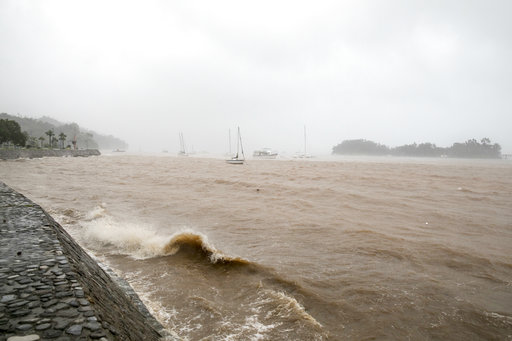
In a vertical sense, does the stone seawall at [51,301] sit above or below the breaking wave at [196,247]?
above

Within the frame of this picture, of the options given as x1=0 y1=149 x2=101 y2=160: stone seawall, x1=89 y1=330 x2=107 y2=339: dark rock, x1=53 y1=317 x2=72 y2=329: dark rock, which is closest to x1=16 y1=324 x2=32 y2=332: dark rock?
x1=53 y1=317 x2=72 y2=329: dark rock

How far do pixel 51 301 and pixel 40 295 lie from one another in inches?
10.6

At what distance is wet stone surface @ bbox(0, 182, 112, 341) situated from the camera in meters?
2.57

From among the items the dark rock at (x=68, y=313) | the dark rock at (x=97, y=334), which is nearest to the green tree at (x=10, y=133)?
the dark rock at (x=68, y=313)

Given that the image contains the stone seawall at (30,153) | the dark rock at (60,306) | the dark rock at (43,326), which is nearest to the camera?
the dark rock at (43,326)

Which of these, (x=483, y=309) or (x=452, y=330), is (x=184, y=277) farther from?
(x=483, y=309)

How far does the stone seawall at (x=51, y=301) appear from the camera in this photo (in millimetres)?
2600

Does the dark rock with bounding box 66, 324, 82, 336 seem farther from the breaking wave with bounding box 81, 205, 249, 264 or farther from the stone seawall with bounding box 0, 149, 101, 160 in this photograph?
the stone seawall with bounding box 0, 149, 101, 160

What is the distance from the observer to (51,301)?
305 centimetres

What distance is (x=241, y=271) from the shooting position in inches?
292

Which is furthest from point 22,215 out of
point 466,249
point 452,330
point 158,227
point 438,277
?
point 466,249

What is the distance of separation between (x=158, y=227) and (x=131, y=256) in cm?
331

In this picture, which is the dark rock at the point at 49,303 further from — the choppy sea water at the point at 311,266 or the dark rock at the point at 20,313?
the choppy sea water at the point at 311,266

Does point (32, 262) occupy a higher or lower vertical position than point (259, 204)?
higher
